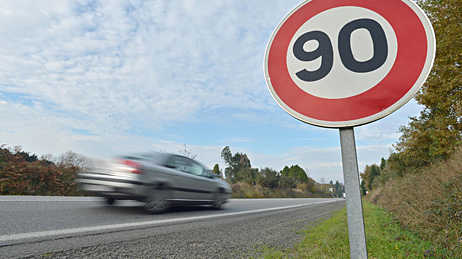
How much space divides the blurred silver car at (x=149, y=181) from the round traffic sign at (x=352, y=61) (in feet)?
14.2

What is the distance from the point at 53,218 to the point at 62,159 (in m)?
9.91

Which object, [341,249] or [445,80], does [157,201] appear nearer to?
[341,249]

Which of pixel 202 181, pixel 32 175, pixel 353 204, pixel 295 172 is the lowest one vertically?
pixel 353 204

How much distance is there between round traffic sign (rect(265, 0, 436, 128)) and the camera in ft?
3.99

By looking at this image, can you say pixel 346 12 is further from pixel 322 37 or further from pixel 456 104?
pixel 456 104

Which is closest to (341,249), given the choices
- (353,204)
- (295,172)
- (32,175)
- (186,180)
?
(353,204)

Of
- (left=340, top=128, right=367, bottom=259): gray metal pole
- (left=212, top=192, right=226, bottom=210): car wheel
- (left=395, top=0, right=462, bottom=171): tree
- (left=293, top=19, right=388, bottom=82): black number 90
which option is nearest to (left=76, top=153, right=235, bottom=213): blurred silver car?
(left=212, top=192, right=226, bottom=210): car wheel

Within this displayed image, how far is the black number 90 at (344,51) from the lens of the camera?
1.28 metres

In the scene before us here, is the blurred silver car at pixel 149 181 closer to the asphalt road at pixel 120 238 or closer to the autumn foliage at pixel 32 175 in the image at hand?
the asphalt road at pixel 120 238

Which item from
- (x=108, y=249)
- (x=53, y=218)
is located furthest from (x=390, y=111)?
(x=53, y=218)

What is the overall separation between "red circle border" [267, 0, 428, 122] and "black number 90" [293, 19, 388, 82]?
70mm

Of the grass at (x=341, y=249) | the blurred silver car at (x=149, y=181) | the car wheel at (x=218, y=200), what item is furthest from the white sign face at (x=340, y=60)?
the car wheel at (x=218, y=200)

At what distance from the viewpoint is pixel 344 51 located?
4.43ft

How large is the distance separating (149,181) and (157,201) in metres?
0.50
